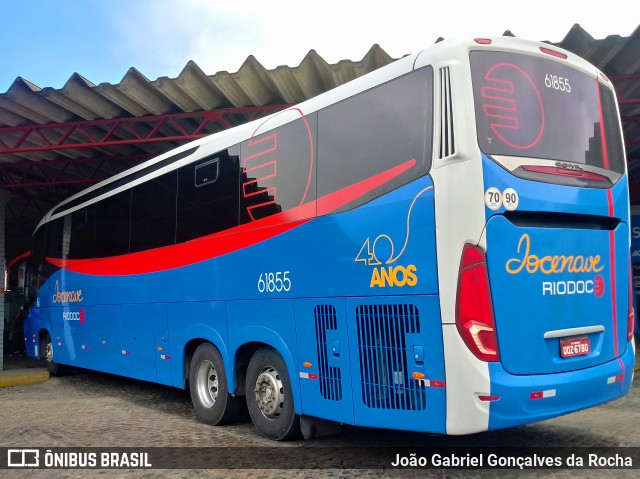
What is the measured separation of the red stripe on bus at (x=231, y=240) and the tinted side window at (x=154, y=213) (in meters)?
0.14

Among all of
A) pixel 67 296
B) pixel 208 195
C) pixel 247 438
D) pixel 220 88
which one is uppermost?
pixel 220 88

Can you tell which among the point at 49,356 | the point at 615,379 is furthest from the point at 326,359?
the point at 49,356

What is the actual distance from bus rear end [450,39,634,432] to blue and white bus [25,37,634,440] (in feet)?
0.05

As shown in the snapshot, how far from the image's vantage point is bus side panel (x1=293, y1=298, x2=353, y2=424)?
507cm

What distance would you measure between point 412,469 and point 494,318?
1638 mm

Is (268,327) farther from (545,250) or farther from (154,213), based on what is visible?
(154,213)

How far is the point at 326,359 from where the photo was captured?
5.27m

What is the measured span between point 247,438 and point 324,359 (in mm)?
1686

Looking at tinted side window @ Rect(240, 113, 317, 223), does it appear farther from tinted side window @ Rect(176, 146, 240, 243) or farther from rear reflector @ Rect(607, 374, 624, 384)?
rear reflector @ Rect(607, 374, 624, 384)

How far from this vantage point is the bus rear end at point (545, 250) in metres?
4.21

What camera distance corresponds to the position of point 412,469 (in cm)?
496

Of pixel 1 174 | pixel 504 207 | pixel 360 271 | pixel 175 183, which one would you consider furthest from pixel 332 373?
pixel 1 174

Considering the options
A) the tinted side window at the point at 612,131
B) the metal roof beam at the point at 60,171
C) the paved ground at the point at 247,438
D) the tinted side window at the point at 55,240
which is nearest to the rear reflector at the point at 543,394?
the paved ground at the point at 247,438

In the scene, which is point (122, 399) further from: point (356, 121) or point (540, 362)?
point (540, 362)
